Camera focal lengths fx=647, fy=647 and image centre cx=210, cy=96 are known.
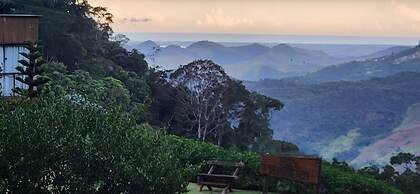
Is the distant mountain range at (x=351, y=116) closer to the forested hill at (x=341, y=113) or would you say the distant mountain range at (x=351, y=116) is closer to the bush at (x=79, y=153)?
the forested hill at (x=341, y=113)

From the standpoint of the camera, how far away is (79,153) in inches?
279

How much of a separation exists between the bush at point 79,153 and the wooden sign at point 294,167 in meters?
2.20

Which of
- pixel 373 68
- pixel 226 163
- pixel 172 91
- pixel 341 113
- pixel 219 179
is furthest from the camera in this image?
pixel 373 68

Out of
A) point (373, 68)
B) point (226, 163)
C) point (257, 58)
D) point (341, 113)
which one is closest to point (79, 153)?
point (226, 163)

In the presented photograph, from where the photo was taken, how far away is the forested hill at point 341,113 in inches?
3031

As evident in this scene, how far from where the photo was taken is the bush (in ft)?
22.1

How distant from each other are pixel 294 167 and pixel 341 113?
7204 cm

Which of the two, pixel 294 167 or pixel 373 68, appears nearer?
pixel 294 167

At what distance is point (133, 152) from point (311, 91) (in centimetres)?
7975

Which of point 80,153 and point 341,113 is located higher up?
point 80,153

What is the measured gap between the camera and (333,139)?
252 ft

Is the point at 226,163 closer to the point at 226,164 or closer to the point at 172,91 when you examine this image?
the point at 226,164

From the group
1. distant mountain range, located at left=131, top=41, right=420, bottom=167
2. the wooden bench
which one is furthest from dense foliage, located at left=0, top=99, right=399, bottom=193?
distant mountain range, located at left=131, top=41, right=420, bottom=167

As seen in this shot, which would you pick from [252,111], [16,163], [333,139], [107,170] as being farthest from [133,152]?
[333,139]
